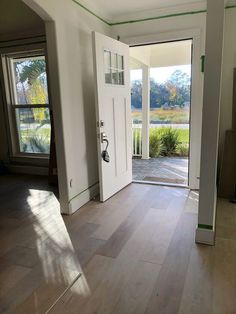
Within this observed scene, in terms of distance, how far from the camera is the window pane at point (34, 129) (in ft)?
15.0

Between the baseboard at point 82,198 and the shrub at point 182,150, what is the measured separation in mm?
3283

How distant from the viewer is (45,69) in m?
4.30

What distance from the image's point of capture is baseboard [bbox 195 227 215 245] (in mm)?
2287

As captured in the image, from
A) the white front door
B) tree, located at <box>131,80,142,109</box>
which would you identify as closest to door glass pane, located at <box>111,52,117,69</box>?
the white front door

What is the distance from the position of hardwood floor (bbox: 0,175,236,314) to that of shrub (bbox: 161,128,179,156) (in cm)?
308

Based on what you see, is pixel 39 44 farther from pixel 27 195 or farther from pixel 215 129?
pixel 215 129

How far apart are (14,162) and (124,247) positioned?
3.33m

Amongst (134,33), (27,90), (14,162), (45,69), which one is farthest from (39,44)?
(14,162)

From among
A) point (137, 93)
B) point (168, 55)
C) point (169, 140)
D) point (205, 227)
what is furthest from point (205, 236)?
point (168, 55)

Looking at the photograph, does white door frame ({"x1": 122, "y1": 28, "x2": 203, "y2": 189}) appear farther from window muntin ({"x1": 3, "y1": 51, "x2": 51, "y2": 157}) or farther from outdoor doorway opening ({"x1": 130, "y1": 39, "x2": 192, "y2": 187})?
window muntin ({"x1": 3, "y1": 51, "x2": 51, "y2": 157})

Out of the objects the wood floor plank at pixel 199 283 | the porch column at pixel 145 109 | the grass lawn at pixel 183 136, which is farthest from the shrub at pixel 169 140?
the wood floor plank at pixel 199 283

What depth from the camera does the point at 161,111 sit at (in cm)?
712

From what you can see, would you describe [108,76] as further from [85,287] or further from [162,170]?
[85,287]

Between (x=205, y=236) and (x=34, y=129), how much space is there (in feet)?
11.6
